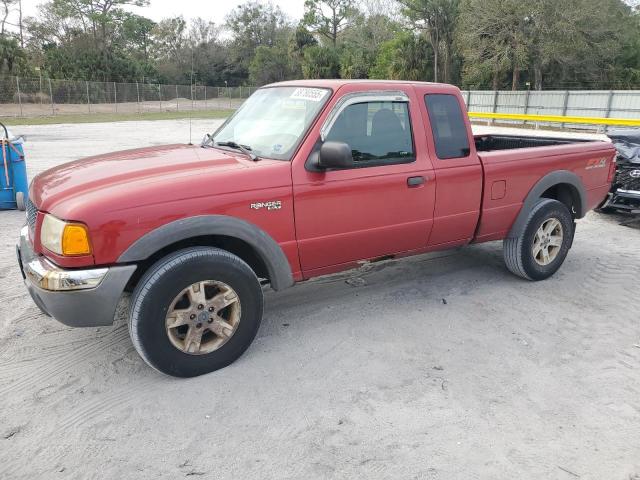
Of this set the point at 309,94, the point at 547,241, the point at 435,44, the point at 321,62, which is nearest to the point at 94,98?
the point at 321,62

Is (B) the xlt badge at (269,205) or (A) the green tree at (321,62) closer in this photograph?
(B) the xlt badge at (269,205)

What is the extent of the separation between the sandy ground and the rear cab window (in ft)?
4.42

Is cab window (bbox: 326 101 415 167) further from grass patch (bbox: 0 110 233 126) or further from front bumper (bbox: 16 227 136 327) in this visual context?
grass patch (bbox: 0 110 233 126)

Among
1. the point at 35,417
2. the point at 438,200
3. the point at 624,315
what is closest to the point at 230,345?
the point at 35,417

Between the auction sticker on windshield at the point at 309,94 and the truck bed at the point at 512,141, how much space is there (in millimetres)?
2630

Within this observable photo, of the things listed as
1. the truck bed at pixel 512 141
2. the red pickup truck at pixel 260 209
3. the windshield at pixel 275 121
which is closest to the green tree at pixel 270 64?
the truck bed at pixel 512 141

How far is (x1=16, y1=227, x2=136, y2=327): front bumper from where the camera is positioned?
10.1 ft

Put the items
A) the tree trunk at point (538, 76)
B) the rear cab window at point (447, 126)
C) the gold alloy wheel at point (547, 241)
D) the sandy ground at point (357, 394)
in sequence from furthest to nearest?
the tree trunk at point (538, 76)
the gold alloy wheel at point (547, 241)
the rear cab window at point (447, 126)
the sandy ground at point (357, 394)

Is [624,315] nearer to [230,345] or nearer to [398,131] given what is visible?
[398,131]

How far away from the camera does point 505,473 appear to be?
269 cm

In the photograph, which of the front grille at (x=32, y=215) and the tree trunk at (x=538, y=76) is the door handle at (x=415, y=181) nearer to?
the front grille at (x=32, y=215)

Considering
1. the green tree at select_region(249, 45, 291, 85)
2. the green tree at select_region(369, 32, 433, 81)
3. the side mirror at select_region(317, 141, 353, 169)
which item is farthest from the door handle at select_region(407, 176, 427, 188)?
the green tree at select_region(249, 45, 291, 85)

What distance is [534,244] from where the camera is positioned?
205 inches

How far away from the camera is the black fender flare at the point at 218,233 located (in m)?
3.19
